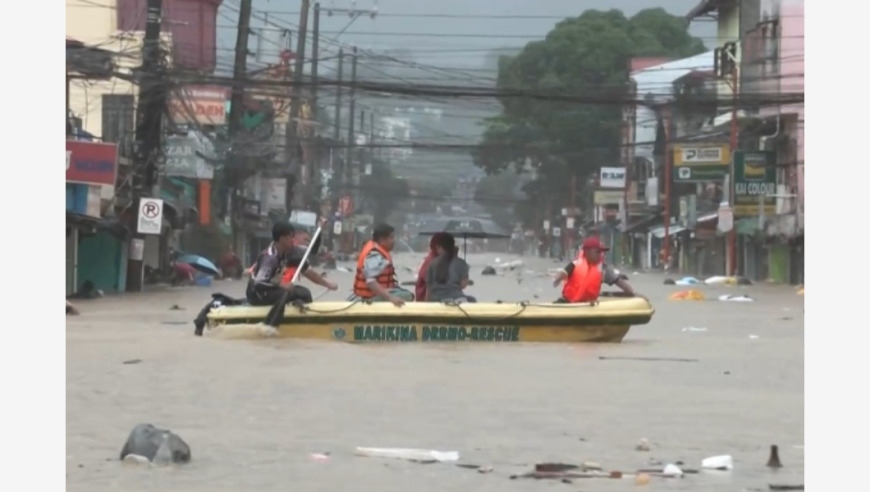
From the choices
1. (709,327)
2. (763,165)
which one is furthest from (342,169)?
(709,327)

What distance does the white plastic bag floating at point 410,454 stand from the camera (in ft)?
35.5

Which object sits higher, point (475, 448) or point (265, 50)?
point (265, 50)

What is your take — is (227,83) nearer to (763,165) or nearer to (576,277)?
(576,277)

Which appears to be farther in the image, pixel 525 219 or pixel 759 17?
pixel 525 219

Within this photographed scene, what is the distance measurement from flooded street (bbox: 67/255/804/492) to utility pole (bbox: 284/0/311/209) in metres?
18.3

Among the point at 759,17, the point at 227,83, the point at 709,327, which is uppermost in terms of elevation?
the point at 759,17

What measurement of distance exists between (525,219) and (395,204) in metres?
17.3

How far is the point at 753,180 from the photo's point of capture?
56.6 m

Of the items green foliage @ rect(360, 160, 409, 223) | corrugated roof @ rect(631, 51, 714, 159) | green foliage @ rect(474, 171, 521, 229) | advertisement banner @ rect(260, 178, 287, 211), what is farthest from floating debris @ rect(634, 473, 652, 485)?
green foliage @ rect(474, 171, 521, 229)

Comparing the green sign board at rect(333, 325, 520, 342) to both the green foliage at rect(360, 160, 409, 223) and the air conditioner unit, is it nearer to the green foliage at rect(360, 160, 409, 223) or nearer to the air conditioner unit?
the air conditioner unit

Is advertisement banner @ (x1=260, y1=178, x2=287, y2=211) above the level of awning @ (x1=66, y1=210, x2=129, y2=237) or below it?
above

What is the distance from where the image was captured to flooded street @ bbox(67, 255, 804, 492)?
33.7ft

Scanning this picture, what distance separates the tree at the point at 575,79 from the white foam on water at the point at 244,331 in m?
69.4

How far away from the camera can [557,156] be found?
102 m
